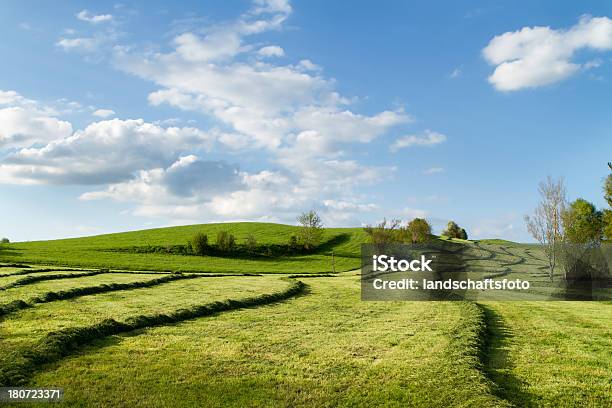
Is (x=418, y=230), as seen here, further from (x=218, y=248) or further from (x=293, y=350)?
(x=293, y=350)

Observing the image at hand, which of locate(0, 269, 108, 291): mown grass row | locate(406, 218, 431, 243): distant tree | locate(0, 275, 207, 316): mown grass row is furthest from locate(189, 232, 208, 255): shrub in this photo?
locate(0, 275, 207, 316): mown grass row

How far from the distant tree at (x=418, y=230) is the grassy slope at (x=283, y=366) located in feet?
247

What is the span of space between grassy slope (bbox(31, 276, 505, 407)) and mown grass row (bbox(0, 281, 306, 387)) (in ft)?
1.57

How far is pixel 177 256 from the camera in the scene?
84062 millimetres

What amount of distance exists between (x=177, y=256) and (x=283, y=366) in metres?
73.6

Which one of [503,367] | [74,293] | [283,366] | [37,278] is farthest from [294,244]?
[283,366]

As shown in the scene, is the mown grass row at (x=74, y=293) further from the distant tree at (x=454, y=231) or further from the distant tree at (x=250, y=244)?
the distant tree at (x=454, y=231)

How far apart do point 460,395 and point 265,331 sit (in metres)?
8.81

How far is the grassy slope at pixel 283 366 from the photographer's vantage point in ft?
37.3

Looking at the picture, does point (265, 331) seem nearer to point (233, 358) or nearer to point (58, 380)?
point (233, 358)

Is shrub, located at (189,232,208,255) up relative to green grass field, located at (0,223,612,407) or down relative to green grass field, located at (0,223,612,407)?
up

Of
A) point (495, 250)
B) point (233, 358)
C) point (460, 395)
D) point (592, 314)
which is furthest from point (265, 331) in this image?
point (495, 250)

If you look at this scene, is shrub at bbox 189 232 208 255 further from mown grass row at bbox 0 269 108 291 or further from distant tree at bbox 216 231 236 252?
mown grass row at bbox 0 269 108 291

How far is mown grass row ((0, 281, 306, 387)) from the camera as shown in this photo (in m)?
12.6
